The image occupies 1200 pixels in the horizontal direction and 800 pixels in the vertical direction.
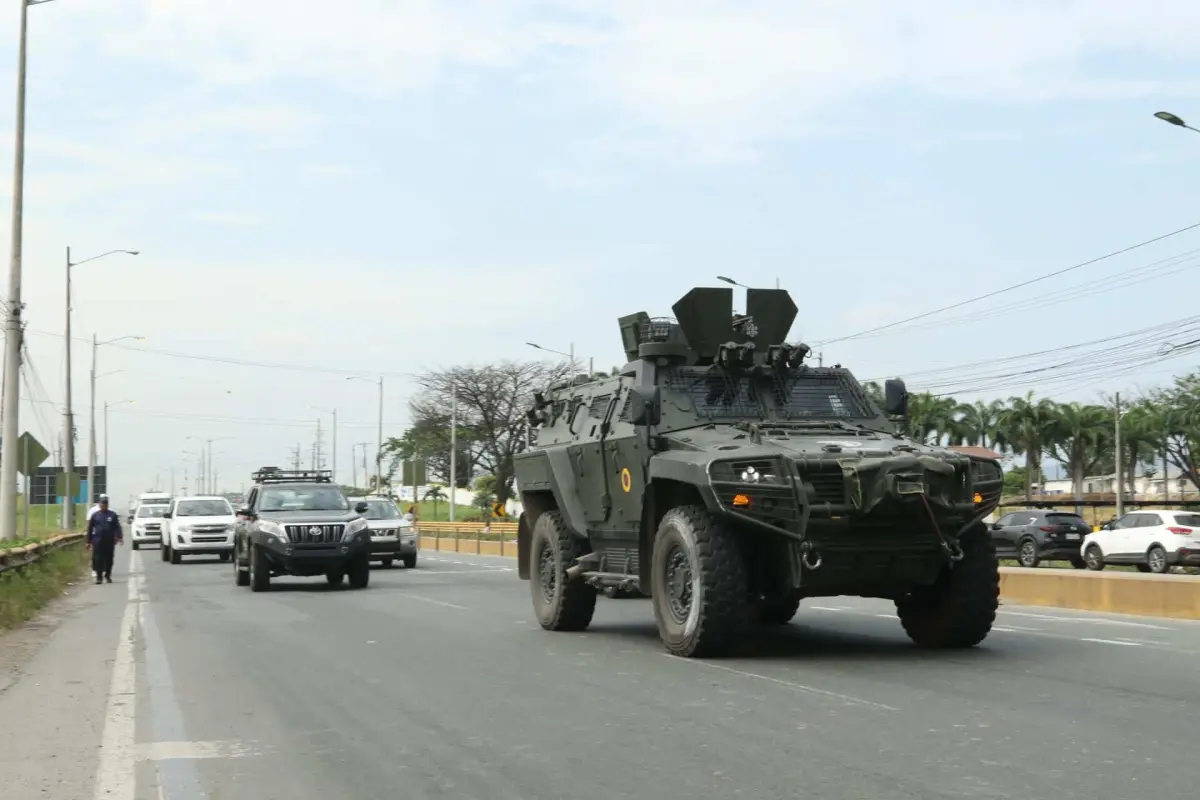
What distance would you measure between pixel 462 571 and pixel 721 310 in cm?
1981

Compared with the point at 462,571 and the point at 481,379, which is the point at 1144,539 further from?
the point at 481,379

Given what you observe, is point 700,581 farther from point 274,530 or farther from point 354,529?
point 354,529

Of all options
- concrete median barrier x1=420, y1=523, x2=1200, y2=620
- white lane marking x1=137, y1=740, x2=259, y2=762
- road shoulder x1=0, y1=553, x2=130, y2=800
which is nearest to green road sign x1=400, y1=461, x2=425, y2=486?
road shoulder x1=0, y1=553, x2=130, y2=800

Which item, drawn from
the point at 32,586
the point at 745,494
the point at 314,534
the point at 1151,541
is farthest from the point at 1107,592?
the point at 1151,541

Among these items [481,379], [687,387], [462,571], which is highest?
[481,379]

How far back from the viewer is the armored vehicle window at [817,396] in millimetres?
13344

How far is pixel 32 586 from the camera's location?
2122 cm

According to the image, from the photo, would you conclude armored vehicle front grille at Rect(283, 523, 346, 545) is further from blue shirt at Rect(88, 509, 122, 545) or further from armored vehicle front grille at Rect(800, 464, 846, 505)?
armored vehicle front grille at Rect(800, 464, 846, 505)

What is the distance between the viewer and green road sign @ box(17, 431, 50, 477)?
2916cm

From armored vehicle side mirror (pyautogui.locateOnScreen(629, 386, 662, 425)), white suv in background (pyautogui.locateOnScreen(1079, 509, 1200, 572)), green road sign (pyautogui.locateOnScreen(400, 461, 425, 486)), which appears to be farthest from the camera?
green road sign (pyautogui.locateOnScreen(400, 461, 425, 486))

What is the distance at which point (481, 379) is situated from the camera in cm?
8225

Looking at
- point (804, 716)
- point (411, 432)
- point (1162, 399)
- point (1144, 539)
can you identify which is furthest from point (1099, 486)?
point (804, 716)

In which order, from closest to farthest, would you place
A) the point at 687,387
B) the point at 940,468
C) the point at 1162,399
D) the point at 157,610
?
the point at 940,468 → the point at 687,387 → the point at 157,610 → the point at 1162,399

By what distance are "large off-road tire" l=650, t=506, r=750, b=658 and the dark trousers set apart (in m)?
18.7
